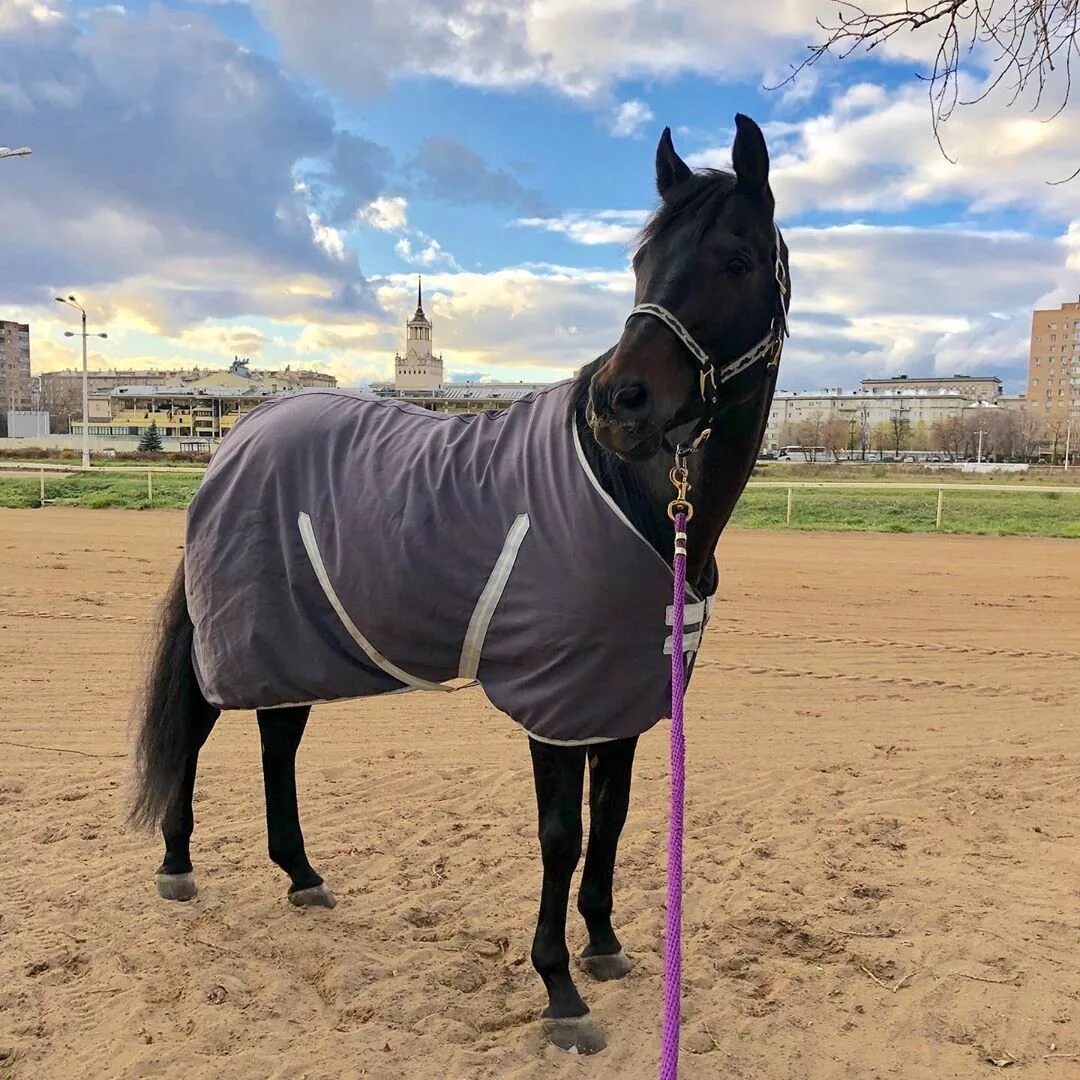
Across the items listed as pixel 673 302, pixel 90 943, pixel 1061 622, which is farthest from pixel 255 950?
pixel 1061 622

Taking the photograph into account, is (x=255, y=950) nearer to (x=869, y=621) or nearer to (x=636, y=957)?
(x=636, y=957)

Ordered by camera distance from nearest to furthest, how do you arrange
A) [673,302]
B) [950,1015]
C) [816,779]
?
1. [673,302]
2. [950,1015]
3. [816,779]

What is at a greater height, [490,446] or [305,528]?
[490,446]

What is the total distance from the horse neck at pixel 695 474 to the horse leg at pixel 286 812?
1733 millimetres

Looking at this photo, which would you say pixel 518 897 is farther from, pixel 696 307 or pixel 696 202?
pixel 696 202

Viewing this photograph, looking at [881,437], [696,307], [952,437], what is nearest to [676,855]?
[696,307]

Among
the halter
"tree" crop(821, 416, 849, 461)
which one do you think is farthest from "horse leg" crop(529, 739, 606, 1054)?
"tree" crop(821, 416, 849, 461)

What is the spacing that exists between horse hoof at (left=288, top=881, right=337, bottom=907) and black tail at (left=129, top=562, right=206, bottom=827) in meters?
0.65

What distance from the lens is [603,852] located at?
9.90ft

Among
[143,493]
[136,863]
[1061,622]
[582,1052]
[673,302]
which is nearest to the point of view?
[673,302]

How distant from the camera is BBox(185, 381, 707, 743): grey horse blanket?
246 cm

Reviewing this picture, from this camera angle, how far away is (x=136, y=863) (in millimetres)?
3672

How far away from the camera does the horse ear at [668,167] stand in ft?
7.82

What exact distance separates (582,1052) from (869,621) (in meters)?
7.43
